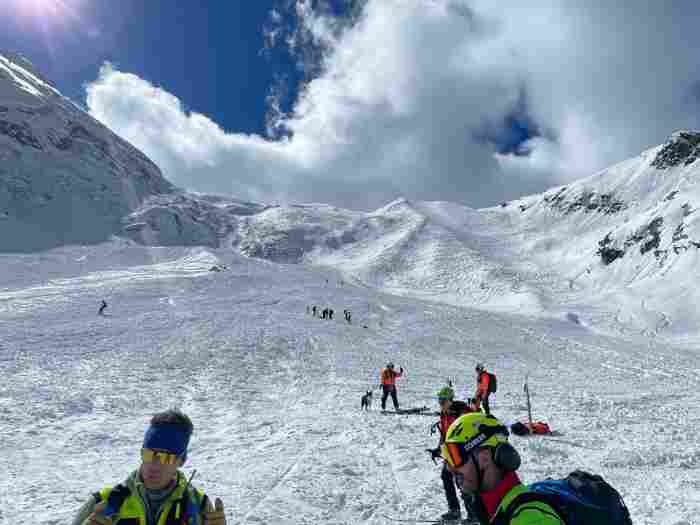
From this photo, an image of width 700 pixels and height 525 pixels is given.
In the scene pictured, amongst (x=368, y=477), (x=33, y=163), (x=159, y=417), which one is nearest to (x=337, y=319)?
(x=368, y=477)

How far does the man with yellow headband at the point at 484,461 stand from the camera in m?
3.29

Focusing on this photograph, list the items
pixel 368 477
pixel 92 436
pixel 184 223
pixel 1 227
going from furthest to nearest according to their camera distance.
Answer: pixel 184 223
pixel 1 227
pixel 92 436
pixel 368 477

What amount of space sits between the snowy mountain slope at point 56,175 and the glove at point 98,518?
115122 mm

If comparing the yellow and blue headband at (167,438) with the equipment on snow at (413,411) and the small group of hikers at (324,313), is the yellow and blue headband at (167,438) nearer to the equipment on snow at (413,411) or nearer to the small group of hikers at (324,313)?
the equipment on snow at (413,411)

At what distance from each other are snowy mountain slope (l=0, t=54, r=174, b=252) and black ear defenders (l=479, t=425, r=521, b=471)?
382ft

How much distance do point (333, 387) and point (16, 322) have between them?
21.1 metres

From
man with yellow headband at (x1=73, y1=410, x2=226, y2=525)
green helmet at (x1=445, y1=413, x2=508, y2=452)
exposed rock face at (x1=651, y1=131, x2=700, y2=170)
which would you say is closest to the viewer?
green helmet at (x1=445, y1=413, x2=508, y2=452)

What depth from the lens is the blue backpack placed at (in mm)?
2980

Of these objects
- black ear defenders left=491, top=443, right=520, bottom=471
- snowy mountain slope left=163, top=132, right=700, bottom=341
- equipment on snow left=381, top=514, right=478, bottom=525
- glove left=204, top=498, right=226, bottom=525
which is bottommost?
equipment on snow left=381, top=514, right=478, bottom=525

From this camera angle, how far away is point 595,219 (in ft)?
395

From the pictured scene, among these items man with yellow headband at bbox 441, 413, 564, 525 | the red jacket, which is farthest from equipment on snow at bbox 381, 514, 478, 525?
the red jacket

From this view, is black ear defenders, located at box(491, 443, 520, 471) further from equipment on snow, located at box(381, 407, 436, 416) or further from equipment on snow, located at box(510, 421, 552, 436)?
equipment on snow, located at box(381, 407, 436, 416)

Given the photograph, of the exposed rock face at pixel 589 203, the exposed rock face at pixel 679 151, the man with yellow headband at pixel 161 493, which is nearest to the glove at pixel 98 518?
the man with yellow headband at pixel 161 493

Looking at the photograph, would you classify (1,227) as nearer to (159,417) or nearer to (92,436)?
(92,436)
